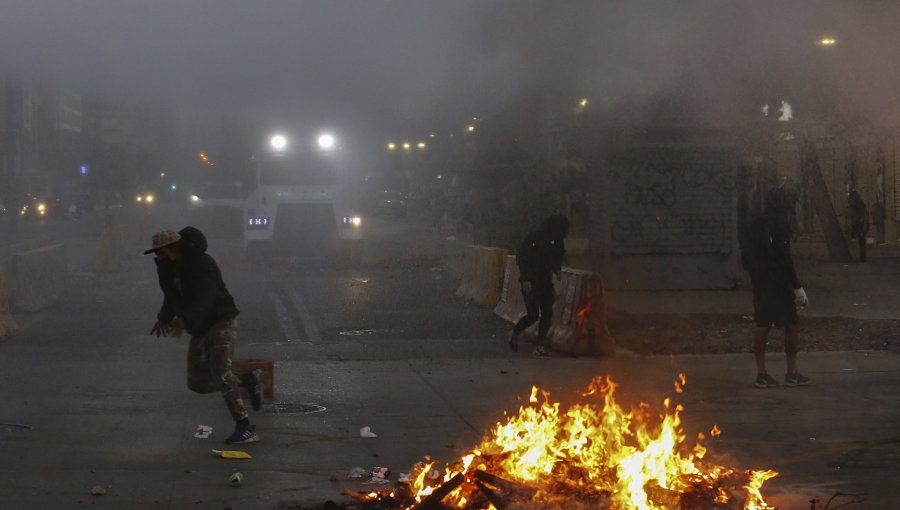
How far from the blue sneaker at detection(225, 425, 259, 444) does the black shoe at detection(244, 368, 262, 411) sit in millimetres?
698

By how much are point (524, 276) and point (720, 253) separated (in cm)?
752

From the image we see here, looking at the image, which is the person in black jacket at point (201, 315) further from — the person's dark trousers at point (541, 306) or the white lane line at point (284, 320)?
the white lane line at point (284, 320)

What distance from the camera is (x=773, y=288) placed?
10289mm

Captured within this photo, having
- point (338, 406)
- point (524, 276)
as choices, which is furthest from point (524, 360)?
point (338, 406)

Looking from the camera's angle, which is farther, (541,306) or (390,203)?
(390,203)

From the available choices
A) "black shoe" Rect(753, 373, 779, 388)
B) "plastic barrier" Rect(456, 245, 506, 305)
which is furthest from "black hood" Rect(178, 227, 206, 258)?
"plastic barrier" Rect(456, 245, 506, 305)

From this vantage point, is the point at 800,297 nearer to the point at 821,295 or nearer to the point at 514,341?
the point at 514,341

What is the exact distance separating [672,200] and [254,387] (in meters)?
11.6

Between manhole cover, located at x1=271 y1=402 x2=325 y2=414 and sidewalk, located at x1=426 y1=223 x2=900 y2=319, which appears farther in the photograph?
sidewalk, located at x1=426 y1=223 x2=900 y2=319

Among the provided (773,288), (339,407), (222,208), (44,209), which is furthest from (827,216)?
(44,209)

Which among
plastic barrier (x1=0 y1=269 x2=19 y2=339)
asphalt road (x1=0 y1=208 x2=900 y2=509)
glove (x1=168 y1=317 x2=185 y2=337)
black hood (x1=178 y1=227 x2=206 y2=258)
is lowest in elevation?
asphalt road (x1=0 y1=208 x2=900 y2=509)

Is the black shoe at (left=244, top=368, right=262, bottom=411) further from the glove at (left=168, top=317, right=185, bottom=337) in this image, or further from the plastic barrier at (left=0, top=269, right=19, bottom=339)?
the plastic barrier at (left=0, top=269, right=19, bottom=339)

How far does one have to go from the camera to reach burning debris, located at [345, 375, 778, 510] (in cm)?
532

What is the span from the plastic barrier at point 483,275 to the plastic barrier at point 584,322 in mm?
4616
